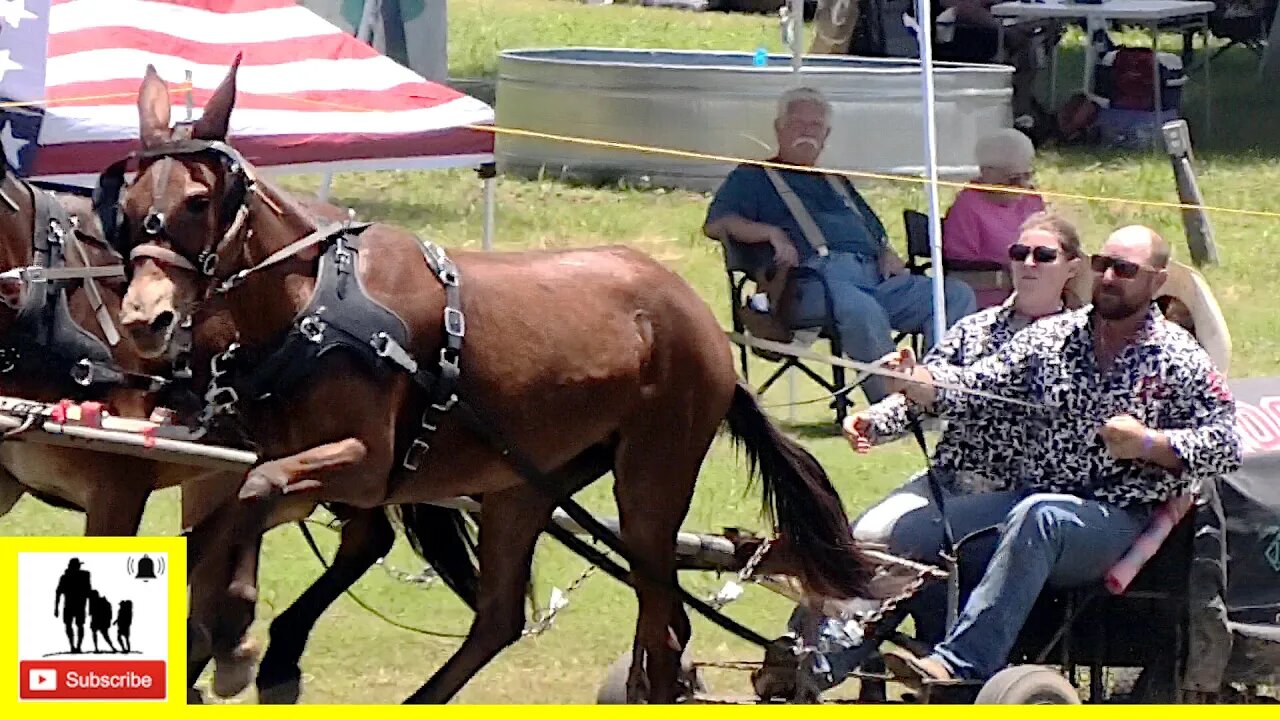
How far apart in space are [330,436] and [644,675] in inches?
44.5

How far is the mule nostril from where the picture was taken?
15.1 ft

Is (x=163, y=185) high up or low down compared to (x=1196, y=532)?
up

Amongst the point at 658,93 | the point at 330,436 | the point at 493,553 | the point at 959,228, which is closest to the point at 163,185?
the point at 330,436

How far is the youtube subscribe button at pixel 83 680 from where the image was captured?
470cm

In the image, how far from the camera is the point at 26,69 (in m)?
7.06

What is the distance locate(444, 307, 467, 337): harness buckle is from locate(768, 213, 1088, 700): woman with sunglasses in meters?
1.01

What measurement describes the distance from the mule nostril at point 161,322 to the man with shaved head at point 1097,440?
5.97 ft

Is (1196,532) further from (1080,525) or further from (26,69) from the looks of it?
(26,69)

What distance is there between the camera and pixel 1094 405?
17.6 ft

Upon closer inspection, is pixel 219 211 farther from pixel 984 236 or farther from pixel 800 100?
pixel 984 236

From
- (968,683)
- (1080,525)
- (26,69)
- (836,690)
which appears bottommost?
(836,690)

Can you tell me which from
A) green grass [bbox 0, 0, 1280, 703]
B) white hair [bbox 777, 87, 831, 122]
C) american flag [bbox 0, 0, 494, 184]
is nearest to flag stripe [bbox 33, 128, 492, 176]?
american flag [bbox 0, 0, 494, 184]

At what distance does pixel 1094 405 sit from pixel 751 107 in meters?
8.43

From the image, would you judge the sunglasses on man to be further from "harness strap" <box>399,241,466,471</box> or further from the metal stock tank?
the metal stock tank
